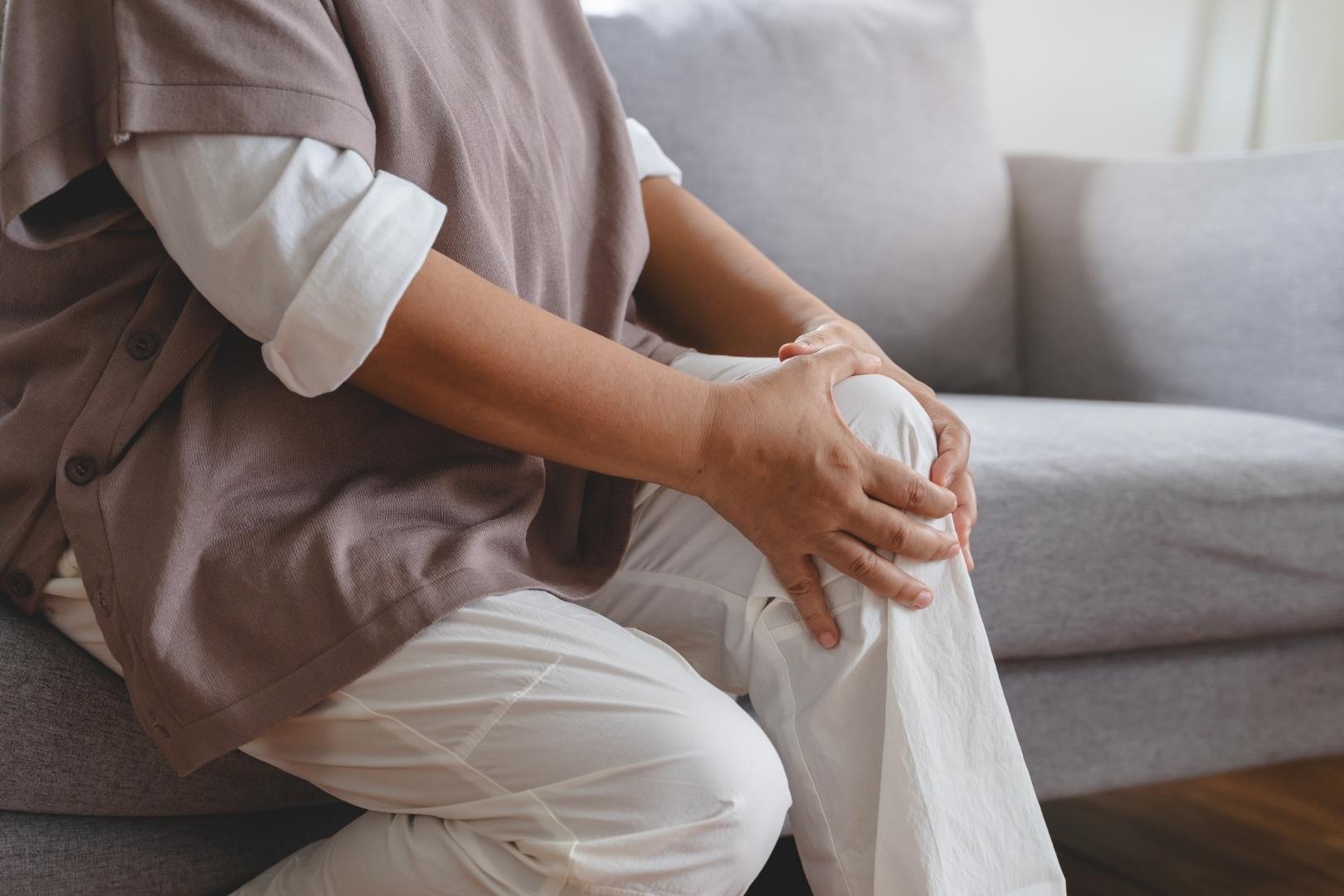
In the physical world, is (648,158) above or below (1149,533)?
above

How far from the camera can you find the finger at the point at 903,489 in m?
0.73

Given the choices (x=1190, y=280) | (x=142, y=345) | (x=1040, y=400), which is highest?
(x=142, y=345)

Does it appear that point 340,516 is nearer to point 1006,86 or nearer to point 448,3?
point 448,3

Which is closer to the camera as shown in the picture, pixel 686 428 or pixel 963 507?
pixel 686 428

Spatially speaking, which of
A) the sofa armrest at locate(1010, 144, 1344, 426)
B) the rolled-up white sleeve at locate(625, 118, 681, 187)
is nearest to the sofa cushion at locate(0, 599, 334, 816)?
the rolled-up white sleeve at locate(625, 118, 681, 187)

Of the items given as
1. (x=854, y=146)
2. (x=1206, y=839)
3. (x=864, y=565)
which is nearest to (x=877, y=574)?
(x=864, y=565)

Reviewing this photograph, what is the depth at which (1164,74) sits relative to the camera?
243cm

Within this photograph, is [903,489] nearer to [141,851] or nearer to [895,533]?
[895,533]

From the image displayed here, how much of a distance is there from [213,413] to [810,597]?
0.39 meters

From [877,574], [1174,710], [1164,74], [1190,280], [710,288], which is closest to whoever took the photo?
[877,574]

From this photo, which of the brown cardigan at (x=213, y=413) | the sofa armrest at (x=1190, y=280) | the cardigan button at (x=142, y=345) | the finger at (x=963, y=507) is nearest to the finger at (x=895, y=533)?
the finger at (x=963, y=507)

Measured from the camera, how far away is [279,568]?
66 cm

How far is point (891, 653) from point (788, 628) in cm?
8

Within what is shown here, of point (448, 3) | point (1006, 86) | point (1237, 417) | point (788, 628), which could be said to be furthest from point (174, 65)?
point (1006, 86)
